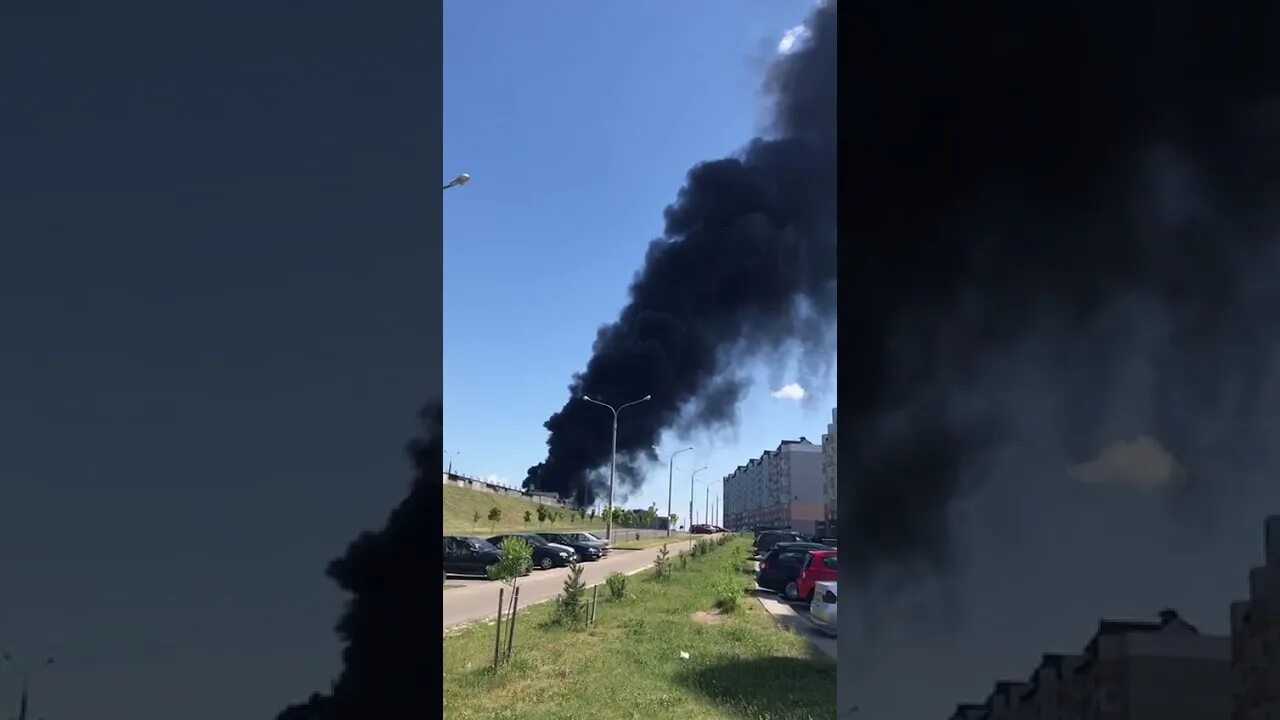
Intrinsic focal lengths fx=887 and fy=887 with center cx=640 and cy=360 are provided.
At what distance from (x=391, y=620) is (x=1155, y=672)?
1996 mm

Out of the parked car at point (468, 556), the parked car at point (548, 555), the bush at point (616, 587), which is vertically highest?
the bush at point (616, 587)

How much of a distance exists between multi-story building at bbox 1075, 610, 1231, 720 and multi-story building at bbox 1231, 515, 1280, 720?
→ 2 centimetres

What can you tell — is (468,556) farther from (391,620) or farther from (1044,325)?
(1044,325)

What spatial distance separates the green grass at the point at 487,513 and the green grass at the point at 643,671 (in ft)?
48.5

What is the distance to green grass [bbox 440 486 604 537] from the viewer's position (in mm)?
23953

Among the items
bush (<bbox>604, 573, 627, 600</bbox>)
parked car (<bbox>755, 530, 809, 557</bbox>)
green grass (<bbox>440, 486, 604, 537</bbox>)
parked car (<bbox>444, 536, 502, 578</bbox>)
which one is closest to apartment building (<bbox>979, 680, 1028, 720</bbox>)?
bush (<bbox>604, 573, 627, 600</bbox>)

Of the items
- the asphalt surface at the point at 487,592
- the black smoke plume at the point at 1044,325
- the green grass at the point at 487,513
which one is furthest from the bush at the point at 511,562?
the green grass at the point at 487,513

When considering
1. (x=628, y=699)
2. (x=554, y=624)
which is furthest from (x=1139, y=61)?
(x=554, y=624)

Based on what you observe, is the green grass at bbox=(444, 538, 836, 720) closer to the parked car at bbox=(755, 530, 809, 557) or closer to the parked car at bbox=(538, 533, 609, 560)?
the parked car at bbox=(538, 533, 609, 560)

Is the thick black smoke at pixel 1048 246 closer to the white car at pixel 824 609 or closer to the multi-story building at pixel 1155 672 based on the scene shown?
the multi-story building at pixel 1155 672

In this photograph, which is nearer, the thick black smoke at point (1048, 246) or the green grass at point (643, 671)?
the thick black smoke at point (1048, 246)

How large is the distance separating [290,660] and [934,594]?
1.79 metres

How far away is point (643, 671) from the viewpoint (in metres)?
5.42

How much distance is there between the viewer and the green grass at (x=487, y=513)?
23953 mm
